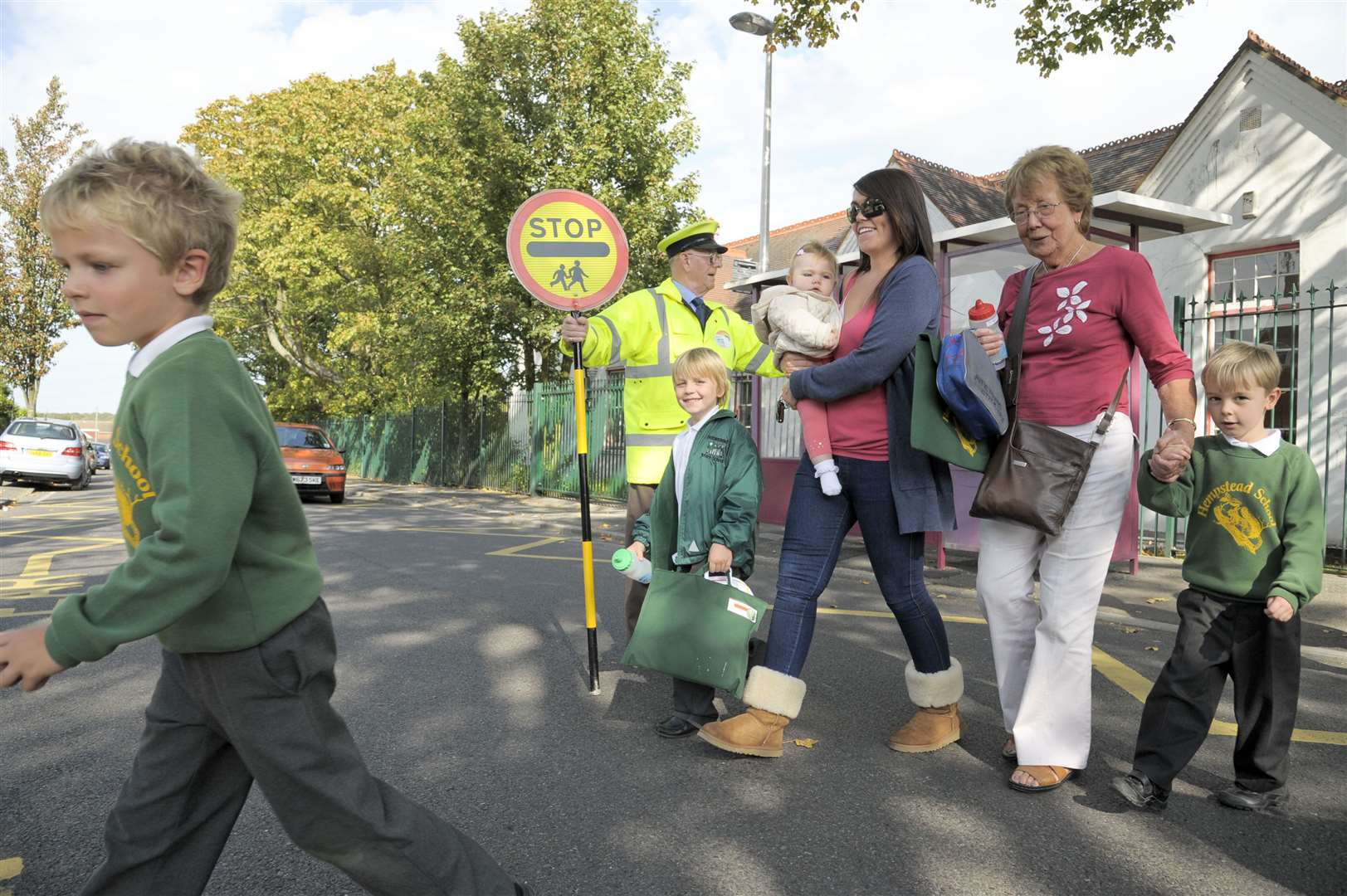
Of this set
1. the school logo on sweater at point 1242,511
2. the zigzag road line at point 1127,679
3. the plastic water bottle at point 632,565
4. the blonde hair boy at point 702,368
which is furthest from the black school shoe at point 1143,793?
the blonde hair boy at point 702,368

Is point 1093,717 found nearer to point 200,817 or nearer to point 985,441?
point 985,441

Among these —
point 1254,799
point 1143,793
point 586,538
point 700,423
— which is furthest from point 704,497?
point 1254,799

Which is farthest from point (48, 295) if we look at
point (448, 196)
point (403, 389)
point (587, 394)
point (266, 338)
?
point (587, 394)

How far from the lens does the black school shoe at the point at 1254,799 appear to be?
303 cm

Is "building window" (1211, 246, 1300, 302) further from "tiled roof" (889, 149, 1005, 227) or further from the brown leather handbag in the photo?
the brown leather handbag

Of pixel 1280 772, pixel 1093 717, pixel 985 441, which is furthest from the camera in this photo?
pixel 1093 717

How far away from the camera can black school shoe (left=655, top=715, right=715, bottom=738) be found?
3.74m

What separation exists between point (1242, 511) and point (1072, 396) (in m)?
0.63

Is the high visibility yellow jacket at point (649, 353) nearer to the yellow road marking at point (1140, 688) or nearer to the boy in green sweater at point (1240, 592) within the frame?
the boy in green sweater at point (1240, 592)

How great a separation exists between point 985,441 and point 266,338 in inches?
1430

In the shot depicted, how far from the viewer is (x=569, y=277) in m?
4.81

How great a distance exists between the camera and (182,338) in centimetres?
175

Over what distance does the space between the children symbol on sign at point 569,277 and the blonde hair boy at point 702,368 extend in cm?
119

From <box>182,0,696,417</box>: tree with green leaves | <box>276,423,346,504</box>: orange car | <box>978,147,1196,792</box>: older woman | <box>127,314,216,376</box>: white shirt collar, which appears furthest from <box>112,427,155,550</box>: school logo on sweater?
<box>182,0,696,417</box>: tree with green leaves
